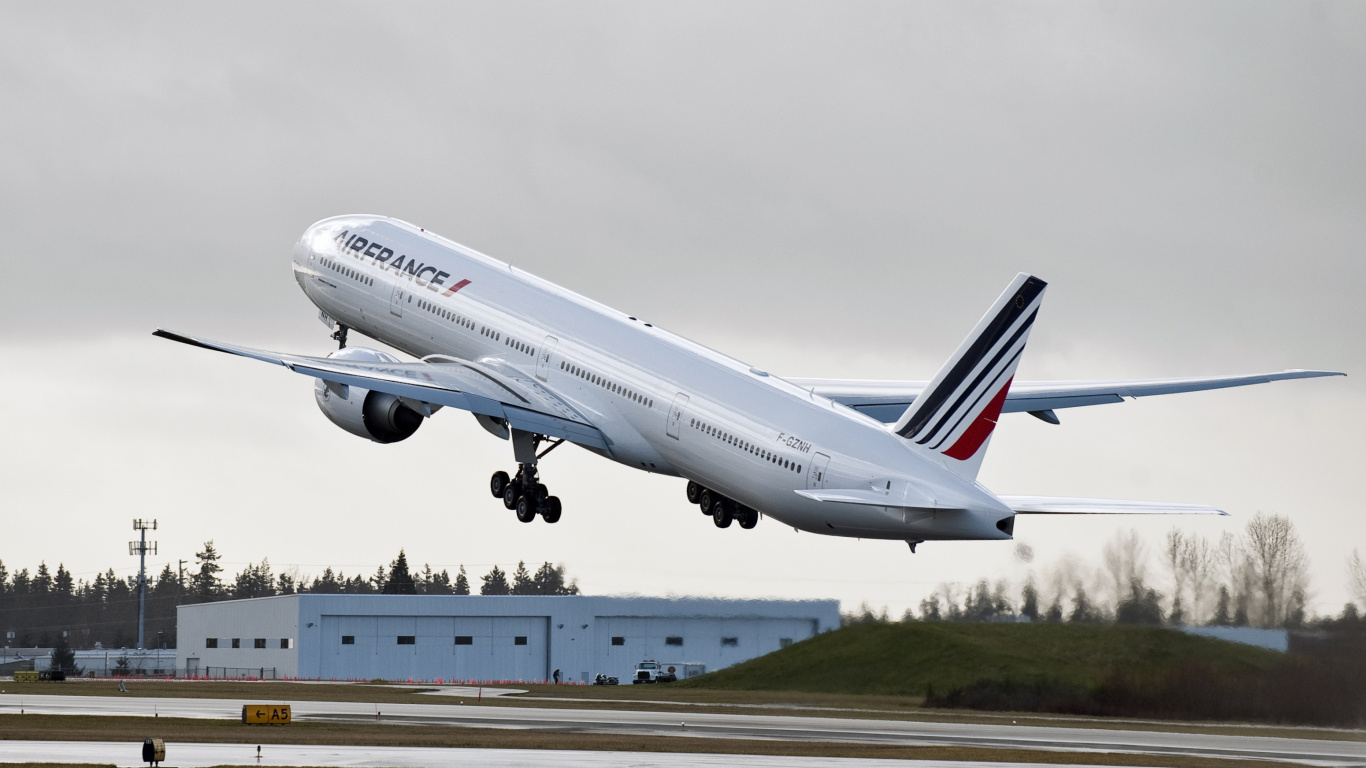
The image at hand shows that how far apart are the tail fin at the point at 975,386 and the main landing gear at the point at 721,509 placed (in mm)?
11246

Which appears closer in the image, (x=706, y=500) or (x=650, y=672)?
(x=706, y=500)

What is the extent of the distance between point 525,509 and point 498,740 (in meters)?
8.72

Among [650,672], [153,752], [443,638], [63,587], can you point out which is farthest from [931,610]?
[63,587]

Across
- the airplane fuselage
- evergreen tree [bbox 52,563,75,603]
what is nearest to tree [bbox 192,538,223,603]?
evergreen tree [bbox 52,563,75,603]

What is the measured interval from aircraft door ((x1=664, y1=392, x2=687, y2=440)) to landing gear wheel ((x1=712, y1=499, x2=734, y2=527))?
5.67 metres

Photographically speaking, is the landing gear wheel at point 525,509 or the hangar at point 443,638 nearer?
the landing gear wheel at point 525,509

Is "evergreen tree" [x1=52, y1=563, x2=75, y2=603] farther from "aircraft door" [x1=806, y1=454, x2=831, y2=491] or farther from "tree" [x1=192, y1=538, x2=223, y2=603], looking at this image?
"aircraft door" [x1=806, y1=454, x2=831, y2=491]

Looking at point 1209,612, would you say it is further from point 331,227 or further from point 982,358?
point 331,227

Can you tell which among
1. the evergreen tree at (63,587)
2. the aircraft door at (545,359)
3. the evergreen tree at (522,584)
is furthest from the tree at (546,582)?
the evergreen tree at (63,587)

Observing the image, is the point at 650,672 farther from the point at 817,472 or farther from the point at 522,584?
the point at 817,472

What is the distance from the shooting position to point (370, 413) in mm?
52750

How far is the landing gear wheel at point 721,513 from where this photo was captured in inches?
2069

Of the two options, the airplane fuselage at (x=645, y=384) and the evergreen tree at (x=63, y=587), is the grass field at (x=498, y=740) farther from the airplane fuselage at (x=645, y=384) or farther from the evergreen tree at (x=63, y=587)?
the evergreen tree at (x=63, y=587)

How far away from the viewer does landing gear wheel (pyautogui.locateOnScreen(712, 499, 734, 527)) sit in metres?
52.6
